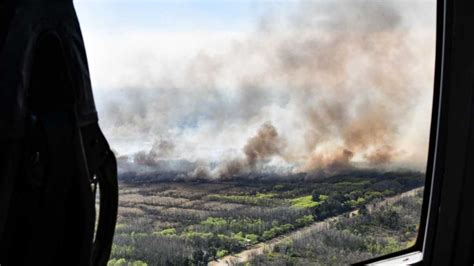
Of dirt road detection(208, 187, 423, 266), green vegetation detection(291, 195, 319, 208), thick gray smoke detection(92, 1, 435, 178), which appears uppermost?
thick gray smoke detection(92, 1, 435, 178)

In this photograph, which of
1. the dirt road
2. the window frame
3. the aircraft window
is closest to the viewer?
the aircraft window

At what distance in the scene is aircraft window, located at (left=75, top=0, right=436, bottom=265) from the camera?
148 cm

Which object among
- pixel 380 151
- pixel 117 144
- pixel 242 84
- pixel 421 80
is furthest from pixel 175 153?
pixel 421 80

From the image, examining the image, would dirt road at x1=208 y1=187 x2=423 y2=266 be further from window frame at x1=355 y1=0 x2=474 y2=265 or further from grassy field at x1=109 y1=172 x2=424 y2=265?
window frame at x1=355 y1=0 x2=474 y2=265

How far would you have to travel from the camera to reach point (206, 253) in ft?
5.35

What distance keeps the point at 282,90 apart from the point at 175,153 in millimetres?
359

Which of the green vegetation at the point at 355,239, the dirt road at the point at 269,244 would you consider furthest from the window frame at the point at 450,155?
the dirt road at the point at 269,244

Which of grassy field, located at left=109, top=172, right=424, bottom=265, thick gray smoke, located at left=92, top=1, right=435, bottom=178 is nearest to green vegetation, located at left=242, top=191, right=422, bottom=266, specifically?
grassy field, located at left=109, top=172, right=424, bottom=265

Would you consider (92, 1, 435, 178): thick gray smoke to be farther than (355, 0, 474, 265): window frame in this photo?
No

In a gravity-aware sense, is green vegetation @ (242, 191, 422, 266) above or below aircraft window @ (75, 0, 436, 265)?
below

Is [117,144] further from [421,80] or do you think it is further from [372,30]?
[421,80]

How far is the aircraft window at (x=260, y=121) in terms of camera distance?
148 cm

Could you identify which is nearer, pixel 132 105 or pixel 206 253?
pixel 132 105

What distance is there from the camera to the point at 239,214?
1655 mm
